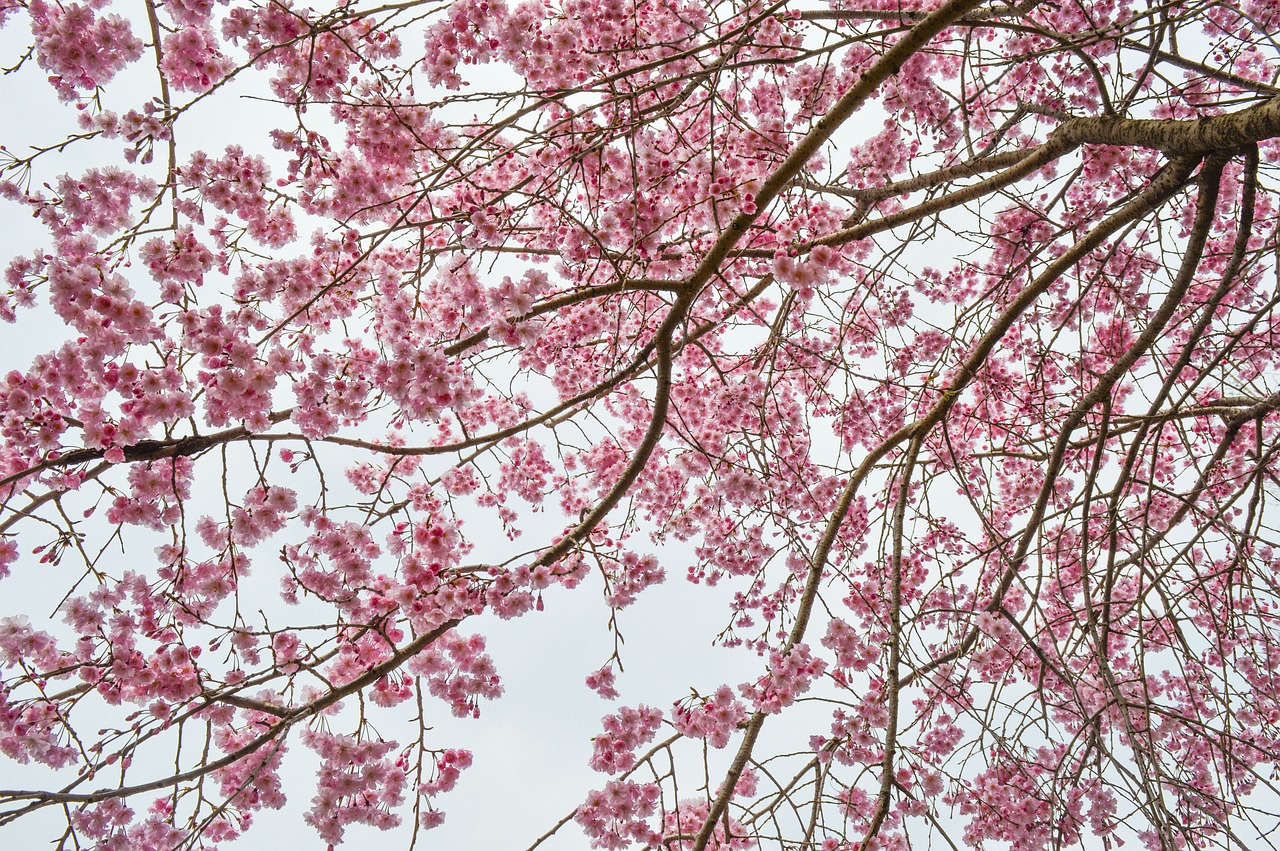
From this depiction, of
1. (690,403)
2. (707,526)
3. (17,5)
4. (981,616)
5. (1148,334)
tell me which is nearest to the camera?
(17,5)

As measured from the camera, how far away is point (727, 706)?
10.9 ft

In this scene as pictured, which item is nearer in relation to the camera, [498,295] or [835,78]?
→ [498,295]

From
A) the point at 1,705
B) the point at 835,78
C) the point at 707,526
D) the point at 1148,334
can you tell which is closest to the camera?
the point at 1,705

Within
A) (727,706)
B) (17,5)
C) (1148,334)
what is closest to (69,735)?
(727,706)

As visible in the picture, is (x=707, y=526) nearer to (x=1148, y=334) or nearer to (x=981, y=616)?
(x=981, y=616)

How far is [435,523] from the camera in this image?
13.0ft

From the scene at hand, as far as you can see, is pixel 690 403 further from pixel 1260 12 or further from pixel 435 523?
pixel 1260 12

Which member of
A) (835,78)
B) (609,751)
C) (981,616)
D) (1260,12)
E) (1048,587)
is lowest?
(609,751)

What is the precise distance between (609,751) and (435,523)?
150 centimetres

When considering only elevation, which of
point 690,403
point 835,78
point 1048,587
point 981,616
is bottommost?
point 981,616

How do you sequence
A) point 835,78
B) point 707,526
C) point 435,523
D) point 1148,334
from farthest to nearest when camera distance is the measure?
1. point 707,526
2. point 835,78
3. point 435,523
4. point 1148,334

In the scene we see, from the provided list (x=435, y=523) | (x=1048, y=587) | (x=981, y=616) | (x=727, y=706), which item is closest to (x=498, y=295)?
(x=435, y=523)

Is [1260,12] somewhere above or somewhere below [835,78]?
below

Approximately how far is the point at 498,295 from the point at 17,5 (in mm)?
2234
